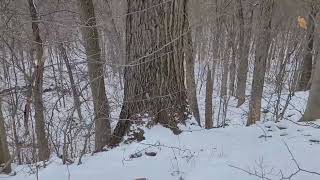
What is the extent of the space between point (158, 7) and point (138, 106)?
1.16 meters

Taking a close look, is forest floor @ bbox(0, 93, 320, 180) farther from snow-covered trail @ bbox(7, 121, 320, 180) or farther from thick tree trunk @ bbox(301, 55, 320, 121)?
thick tree trunk @ bbox(301, 55, 320, 121)

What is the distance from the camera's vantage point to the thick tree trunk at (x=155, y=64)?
4605 millimetres

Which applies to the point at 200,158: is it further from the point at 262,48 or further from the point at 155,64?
the point at 262,48

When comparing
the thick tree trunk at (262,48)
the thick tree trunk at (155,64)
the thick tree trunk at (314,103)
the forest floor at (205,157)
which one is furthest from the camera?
the thick tree trunk at (262,48)

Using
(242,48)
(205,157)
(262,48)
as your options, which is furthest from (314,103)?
(242,48)

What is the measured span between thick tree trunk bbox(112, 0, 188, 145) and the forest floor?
0.24 metres

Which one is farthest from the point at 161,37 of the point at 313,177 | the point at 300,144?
the point at 313,177

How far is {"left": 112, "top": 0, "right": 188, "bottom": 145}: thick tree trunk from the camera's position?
461cm

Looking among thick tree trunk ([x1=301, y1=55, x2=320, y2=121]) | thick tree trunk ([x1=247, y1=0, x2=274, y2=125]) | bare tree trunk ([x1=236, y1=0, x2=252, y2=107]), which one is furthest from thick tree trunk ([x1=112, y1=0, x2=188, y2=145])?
bare tree trunk ([x1=236, y1=0, x2=252, y2=107])

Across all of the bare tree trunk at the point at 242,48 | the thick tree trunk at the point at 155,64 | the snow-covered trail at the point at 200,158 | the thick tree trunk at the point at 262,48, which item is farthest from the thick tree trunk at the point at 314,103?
the bare tree trunk at the point at 242,48

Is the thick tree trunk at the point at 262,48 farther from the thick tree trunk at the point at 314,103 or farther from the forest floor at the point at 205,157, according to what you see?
the forest floor at the point at 205,157

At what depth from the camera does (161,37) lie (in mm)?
4609

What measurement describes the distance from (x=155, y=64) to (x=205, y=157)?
128 centimetres

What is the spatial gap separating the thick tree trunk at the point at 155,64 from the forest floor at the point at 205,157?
0.24 m
